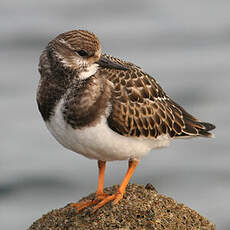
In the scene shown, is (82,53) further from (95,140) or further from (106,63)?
(95,140)

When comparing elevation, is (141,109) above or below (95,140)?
above

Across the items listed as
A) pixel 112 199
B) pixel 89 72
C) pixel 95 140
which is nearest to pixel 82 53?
pixel 89 72

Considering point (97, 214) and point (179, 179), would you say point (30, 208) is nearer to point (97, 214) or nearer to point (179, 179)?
point (179, 179)

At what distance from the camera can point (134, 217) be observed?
21.7 feet

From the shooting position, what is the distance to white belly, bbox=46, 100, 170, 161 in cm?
668

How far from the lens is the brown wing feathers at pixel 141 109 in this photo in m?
6.97

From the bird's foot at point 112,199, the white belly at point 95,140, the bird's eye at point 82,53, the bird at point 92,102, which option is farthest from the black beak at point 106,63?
the bird's foot at point 112,199

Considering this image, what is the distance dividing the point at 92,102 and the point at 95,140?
0.41 metres

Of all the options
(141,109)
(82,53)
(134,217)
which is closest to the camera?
(134,217)

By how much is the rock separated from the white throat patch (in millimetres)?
1467

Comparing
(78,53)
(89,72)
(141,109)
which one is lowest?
(141,109)

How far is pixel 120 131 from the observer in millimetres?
6977

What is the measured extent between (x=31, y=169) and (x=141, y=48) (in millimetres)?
5500

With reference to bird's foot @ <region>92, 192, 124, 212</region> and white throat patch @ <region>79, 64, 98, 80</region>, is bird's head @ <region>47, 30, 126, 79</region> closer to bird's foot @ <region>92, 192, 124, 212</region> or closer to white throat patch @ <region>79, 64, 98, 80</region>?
white throat patch @ <region>79, 64, 98, 80</region>
